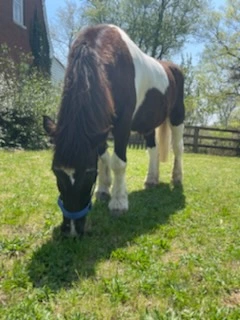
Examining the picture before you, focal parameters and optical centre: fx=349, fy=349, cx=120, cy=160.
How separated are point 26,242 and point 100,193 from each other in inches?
61.6

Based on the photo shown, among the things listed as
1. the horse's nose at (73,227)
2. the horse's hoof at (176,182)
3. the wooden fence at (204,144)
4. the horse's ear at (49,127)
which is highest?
the horse's ear at (49,127)

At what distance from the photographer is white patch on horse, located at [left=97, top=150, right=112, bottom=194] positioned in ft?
14.0

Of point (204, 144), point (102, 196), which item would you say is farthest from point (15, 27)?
point (102, 196)

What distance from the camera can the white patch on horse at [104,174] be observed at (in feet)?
14.0

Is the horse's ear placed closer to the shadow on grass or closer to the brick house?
the shadow on grass

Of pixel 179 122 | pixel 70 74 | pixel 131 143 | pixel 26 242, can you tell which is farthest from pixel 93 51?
pixel 131 143

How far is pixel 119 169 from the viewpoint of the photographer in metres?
3.76

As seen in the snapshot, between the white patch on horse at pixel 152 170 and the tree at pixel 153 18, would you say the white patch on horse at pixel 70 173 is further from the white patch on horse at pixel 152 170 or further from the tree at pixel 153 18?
the tree at pixel 153 18

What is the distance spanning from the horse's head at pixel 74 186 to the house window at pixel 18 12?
14.8 m

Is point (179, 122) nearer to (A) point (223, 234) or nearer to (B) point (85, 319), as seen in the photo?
(A) point (223, 234)

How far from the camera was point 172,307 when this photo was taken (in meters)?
2.05

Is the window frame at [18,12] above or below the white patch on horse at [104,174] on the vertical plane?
above

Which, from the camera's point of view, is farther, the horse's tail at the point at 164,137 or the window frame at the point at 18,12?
the window frame at the point at 18,12

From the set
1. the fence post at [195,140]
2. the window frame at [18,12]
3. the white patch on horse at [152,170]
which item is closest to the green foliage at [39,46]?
the window frame at [18,12]
